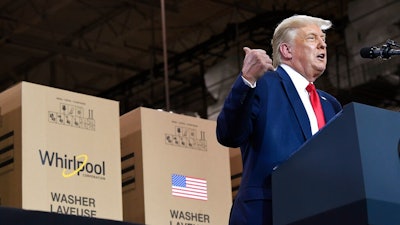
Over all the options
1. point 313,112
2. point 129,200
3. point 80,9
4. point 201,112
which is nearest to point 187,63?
point 201,112

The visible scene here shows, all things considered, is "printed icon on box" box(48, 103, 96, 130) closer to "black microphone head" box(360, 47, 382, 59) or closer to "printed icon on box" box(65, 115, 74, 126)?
"printed icon on box" box(65, 115, 74, 126)

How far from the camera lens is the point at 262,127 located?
260 centimetres

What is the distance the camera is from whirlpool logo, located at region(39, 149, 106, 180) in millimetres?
3727

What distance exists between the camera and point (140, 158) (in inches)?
160

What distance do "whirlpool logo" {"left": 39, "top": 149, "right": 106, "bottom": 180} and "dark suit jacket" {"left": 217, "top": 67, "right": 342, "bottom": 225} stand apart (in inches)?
50.0

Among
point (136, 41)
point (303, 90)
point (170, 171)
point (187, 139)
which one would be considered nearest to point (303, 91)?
point (303, 90)

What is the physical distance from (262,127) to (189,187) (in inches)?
64.2

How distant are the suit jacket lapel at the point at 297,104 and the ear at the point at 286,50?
0.26ft

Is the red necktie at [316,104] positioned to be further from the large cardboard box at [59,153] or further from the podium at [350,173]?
the large cardboard box at [59,153]

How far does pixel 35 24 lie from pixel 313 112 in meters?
8.02

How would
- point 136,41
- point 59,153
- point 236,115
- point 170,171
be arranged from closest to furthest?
point 236,115
point 59,153
point 170,171
point 136,41

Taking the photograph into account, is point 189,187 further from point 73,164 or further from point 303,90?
point 303,90

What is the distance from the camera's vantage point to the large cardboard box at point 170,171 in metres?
4.05

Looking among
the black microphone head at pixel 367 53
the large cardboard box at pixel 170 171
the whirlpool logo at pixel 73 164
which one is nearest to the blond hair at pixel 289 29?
the black microphone head at pixel 367 53
